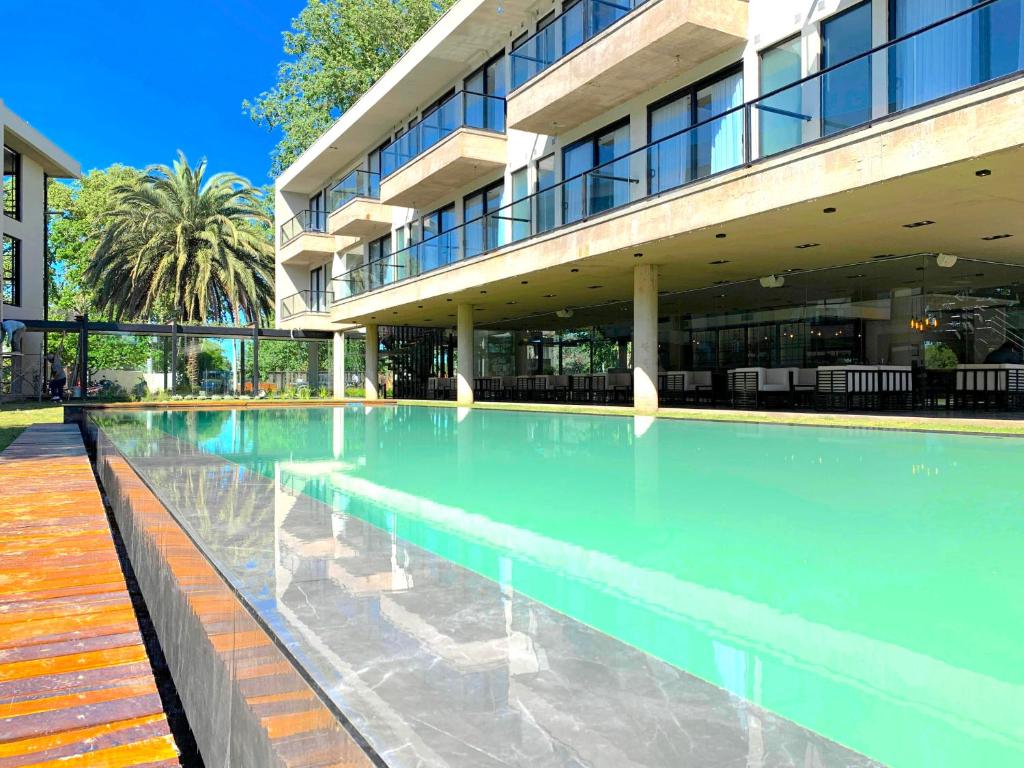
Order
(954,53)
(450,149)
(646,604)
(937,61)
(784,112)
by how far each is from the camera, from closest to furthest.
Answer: (646,604)
(954,53)
(937,61)
(784,112)
(450,149)

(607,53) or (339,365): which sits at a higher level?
(607,53)

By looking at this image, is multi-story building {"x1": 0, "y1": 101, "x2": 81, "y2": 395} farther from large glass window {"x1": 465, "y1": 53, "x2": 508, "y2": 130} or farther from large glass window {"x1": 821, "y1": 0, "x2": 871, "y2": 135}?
large glass window {"x1": 821, "y1": 0, "x2": 871, "y2": 135}

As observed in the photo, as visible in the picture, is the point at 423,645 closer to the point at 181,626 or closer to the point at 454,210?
the point at 181,626

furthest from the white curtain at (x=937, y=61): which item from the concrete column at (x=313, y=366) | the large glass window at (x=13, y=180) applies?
the large glass window at (x=13, y=180)

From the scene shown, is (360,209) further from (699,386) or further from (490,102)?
(699,386)

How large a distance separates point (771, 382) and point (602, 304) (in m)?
7.31

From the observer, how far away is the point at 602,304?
24.2m

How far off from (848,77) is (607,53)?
17.9 feet

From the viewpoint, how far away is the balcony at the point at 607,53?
44.8 feet

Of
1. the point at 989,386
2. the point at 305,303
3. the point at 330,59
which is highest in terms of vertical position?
the point at 330,59

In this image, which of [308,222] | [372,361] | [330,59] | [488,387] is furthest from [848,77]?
[330,59]

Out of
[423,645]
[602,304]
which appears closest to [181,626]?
[423,645]

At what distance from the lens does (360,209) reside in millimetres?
28234

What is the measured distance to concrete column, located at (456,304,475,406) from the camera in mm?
24531
